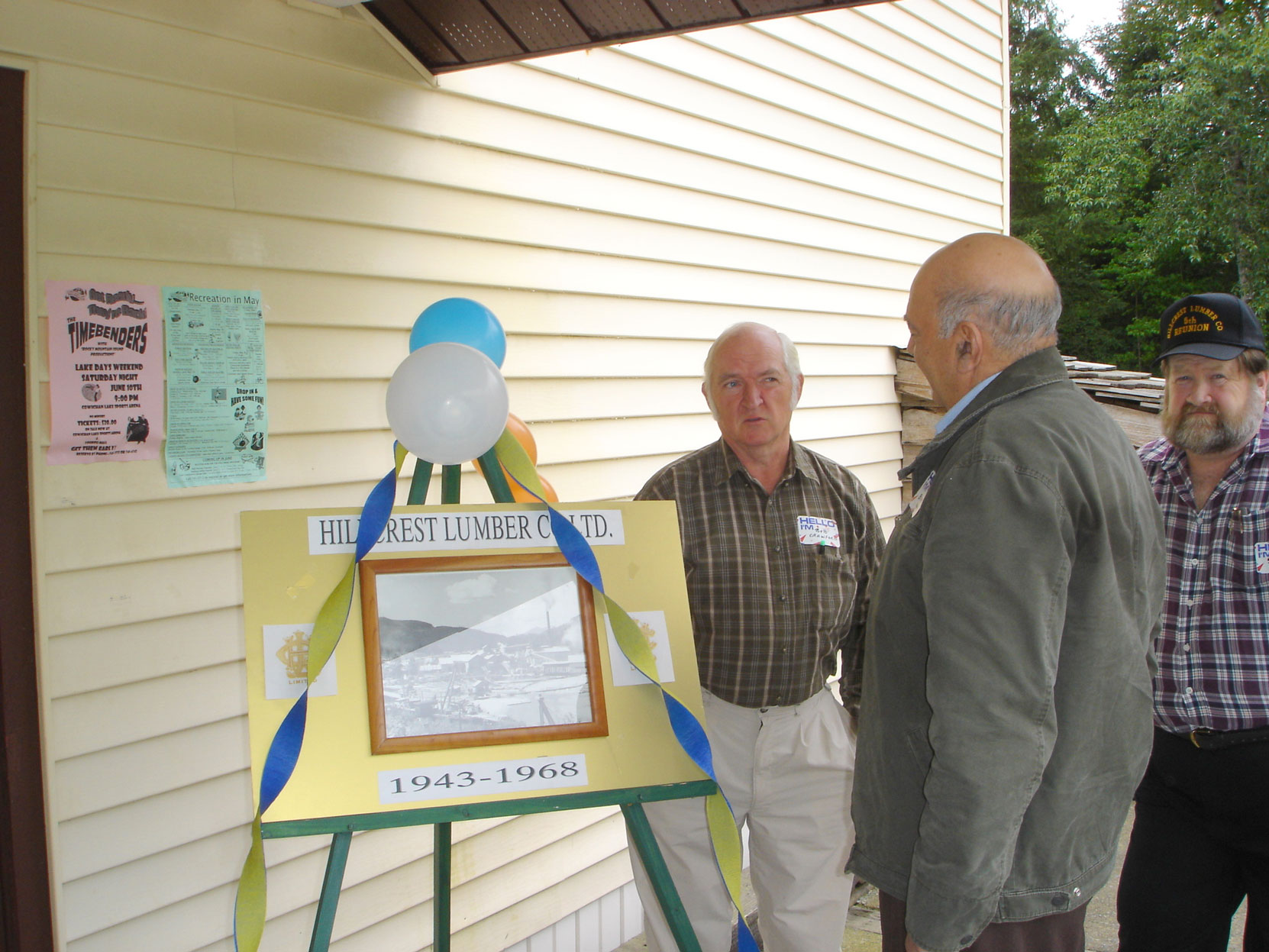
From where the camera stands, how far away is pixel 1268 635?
203 centimetres

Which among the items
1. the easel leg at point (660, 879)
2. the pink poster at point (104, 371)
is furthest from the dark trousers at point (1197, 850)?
the pink poster at point (104, 371)

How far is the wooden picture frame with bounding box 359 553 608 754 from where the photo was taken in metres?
1.60

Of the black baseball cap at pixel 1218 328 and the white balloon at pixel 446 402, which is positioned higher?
the black baseball cap at pixel 1218 328

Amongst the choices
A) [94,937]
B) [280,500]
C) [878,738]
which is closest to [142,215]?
[280,500]

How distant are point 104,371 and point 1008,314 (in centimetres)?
179

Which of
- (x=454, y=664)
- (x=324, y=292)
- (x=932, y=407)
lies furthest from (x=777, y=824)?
(x=932, y=407)

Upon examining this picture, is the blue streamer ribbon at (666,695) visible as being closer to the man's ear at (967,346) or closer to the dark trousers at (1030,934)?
the dark trousers at (1030,934)

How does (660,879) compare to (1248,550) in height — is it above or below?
below

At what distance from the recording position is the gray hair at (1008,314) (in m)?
1.42

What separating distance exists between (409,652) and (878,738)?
0.82m

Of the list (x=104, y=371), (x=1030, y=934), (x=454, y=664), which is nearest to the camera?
(x=1030, y=934)

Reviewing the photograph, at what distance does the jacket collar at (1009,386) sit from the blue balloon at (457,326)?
3.03ft

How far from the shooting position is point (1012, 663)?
1.25m

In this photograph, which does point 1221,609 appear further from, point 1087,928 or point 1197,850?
point 1087,928
